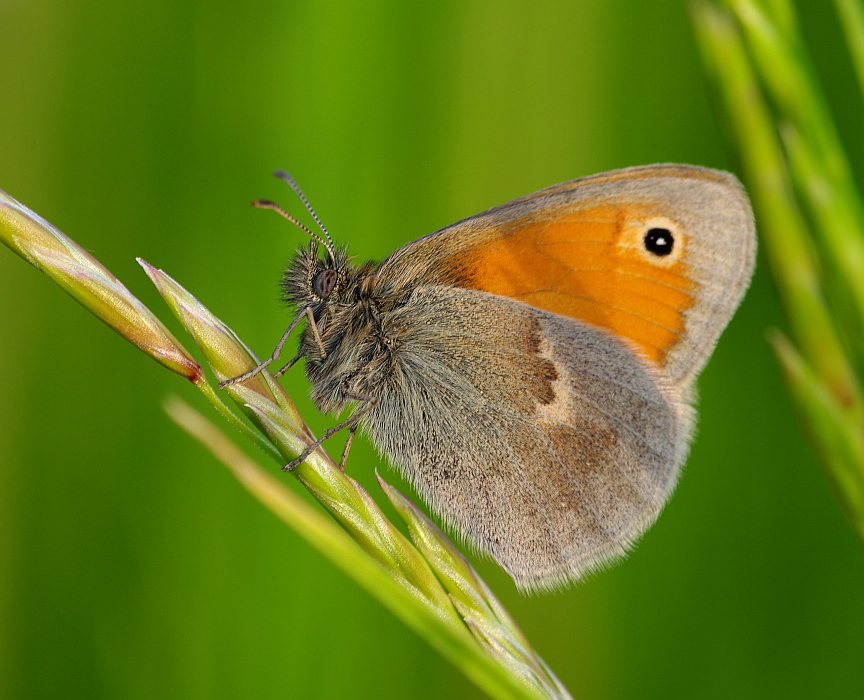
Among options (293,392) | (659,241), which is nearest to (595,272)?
(659,241)

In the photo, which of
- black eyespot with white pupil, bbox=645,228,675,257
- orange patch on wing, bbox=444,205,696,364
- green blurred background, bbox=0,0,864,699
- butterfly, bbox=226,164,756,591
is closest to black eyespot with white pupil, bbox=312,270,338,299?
butterfly, bbox=226,164,756,591

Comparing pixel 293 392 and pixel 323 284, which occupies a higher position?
pixel 323 284

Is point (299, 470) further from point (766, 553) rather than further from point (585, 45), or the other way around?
point (585, 45)

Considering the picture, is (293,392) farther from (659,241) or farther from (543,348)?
(659,241)

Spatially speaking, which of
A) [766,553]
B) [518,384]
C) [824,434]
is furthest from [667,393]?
[824,434]

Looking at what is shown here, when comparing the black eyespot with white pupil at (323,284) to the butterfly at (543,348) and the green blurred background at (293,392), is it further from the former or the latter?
the green blurred background at (293,392)

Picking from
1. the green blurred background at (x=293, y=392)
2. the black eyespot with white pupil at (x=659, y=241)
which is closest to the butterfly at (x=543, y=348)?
the black eyespot with white pupil at (x=659, y=241)
